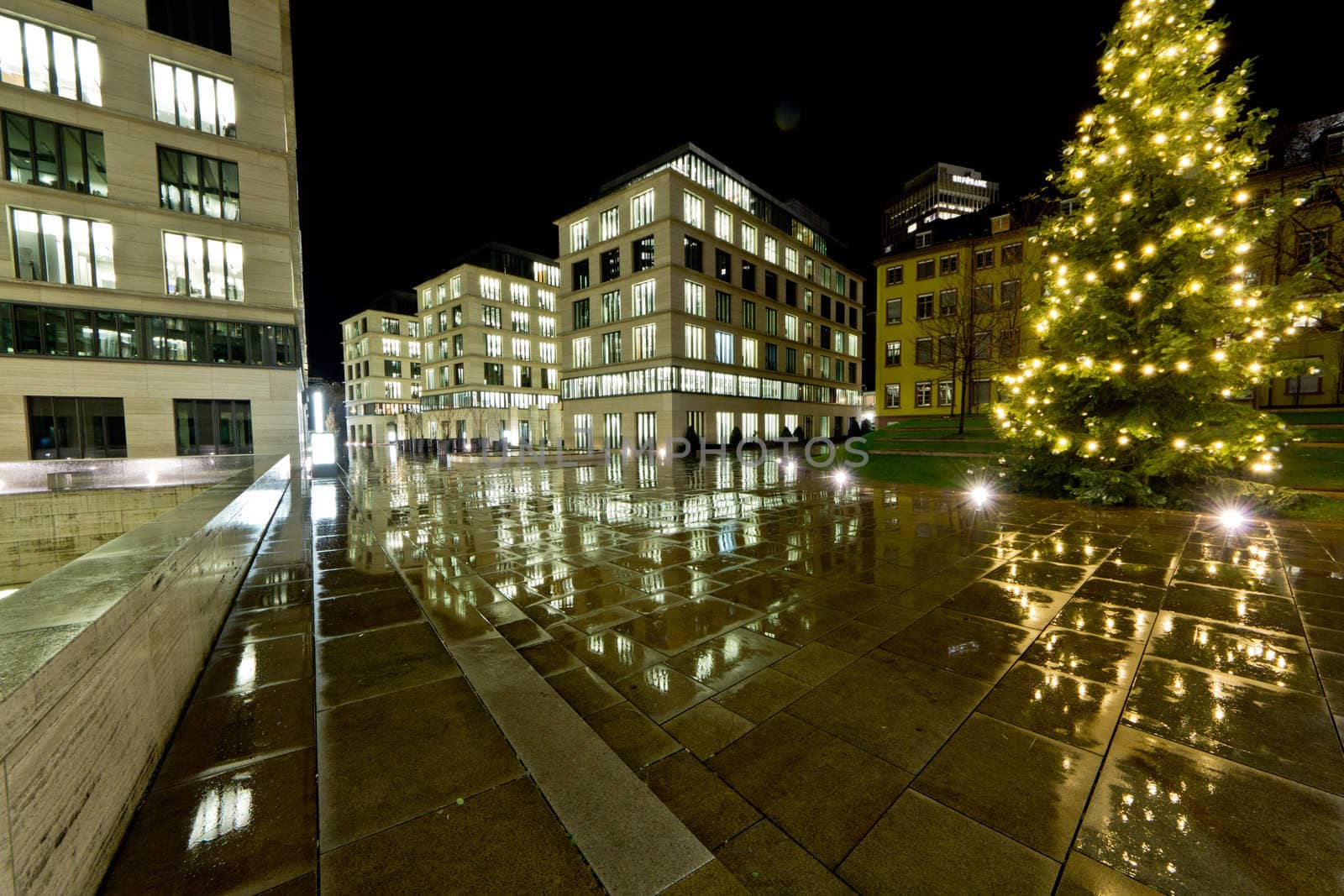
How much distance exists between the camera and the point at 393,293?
68.2m

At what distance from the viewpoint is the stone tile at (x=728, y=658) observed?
11.6ft

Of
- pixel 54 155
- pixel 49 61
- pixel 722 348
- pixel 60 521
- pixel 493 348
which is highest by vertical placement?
pixel 49 61

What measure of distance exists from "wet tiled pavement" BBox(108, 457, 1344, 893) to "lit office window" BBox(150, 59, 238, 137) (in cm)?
2814

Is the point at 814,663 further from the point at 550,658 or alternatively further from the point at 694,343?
the point at 694,343

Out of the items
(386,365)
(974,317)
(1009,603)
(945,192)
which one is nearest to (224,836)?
(1009,603)

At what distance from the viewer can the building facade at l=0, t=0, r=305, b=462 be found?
19297mm

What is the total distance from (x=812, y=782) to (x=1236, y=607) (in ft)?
16.9

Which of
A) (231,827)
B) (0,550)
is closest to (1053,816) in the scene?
(231,827)

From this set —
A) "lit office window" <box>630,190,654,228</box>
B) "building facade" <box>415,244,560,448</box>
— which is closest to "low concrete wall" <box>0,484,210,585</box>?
"lit office window" <box>630,190,654,228</box>

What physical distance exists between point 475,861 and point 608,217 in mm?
41876

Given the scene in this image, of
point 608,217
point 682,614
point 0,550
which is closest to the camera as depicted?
point 682,614

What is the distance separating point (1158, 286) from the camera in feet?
31.7

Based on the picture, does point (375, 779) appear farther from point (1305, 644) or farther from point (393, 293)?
point (393, 293)

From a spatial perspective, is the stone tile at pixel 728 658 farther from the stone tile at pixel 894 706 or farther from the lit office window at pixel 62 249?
the lit office window at pixel 62 249
